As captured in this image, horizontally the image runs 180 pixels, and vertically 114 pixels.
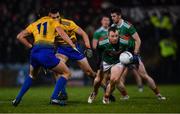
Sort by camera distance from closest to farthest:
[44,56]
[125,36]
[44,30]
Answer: [44,56]
[44,30]
[125,36]

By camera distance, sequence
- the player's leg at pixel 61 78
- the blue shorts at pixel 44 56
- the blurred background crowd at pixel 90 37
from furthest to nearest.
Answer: the blurred background crowd at pixel 90 37 < the player's leg at pixel 61 78 < the blue shorts at pixel 44 56

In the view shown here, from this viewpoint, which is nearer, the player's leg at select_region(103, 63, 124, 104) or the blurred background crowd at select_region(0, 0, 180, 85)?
the player's leg at select_region(103, 63, 124, 104)

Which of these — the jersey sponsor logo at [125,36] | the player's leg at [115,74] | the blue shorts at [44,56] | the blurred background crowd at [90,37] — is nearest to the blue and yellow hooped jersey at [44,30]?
the blue shorts at [44,56]

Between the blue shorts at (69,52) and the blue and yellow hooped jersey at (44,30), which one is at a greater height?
the blue and yellow hooped jersey at (44,30)

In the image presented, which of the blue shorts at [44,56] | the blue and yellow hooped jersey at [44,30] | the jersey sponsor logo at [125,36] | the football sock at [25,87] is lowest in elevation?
the football sock at [25,87]

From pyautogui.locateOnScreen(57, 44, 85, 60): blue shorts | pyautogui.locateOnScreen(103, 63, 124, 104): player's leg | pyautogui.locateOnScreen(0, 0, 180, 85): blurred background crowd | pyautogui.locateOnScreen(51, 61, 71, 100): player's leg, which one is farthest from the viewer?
pyautogui.locateOnScreen(0, 0, 180, 85): blurred background crowd

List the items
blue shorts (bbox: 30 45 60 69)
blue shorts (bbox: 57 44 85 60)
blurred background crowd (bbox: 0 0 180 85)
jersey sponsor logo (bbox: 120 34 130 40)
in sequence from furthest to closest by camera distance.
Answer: blurred background crowd (bbox: 0 0 180 85)
blue shorts (bbox: 57 44 85 60)
jersey sponsor logo (bbox: 120 34 130 40)
blue shorts (bbox: 30 45 60 69)

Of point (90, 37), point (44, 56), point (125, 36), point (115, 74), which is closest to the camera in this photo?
point (44, 56)

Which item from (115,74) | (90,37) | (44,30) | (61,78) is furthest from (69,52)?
(90,37)

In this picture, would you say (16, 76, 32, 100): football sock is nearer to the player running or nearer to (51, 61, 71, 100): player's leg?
the player running

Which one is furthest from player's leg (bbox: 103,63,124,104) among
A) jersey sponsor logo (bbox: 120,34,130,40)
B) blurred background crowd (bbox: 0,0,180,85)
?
blurred background crowd (bbox: 0,0,180,85)

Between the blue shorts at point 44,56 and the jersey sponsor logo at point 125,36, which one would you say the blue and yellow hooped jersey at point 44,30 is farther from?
the jersey sponsor logo at point 125,36

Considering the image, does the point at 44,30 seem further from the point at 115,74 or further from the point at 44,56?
the point at 115,74

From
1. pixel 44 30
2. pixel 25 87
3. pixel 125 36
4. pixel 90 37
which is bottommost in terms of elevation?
pixel 25 87
